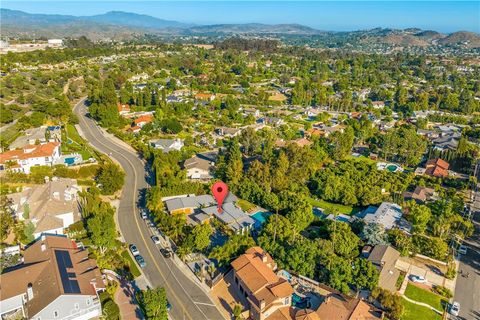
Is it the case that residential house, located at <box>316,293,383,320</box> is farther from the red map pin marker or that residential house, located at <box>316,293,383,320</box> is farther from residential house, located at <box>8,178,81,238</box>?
residential house, located at <box>8,178,81,238</box>

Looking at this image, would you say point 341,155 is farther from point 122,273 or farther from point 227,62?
point 227,62

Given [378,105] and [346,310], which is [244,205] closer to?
[346,310]

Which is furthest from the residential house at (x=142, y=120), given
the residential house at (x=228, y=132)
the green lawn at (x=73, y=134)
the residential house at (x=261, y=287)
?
the residential house at (x=261, y=287)

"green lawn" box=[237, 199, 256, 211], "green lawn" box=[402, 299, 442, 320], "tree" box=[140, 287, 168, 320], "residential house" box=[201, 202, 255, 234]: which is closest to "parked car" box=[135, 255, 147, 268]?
"tree" box=[140, 287, 168, 320]

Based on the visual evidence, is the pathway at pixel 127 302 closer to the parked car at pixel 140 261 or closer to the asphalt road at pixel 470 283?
the parked car at pixel 140 261

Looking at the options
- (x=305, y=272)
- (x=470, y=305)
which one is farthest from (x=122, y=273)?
(x=470, y=305)
